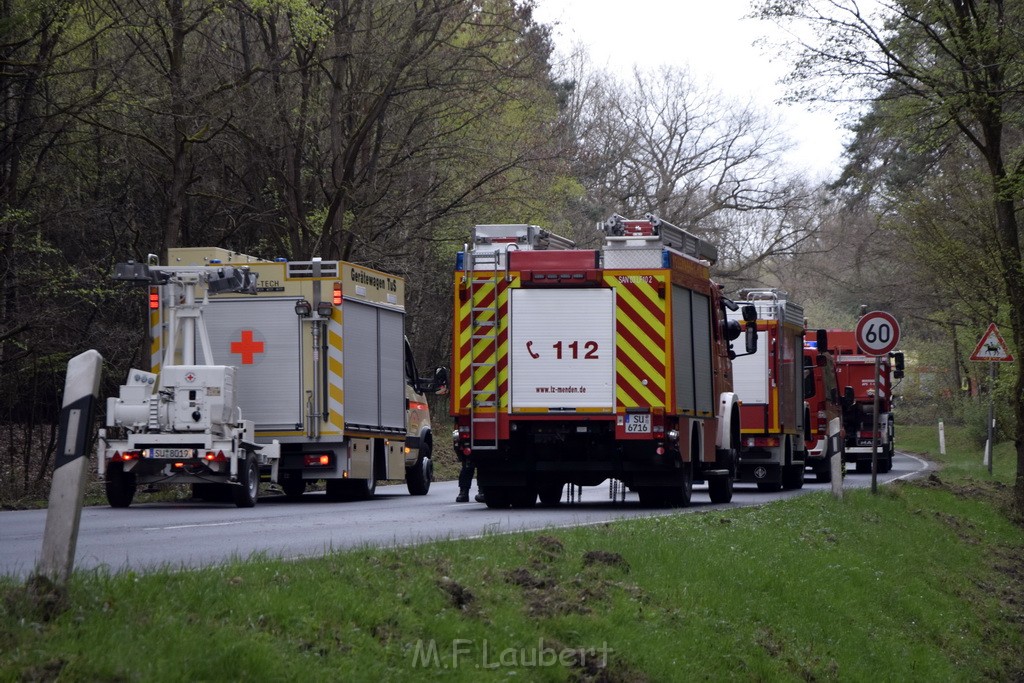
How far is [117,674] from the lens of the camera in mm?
5789

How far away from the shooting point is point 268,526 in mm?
15203

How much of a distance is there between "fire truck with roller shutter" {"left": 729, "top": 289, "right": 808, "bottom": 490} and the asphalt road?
1945 millimetres

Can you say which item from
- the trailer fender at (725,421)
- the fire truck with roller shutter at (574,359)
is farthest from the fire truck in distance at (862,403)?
the fire truck with roller shutter at (574,359)

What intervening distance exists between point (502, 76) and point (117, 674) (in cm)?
2487

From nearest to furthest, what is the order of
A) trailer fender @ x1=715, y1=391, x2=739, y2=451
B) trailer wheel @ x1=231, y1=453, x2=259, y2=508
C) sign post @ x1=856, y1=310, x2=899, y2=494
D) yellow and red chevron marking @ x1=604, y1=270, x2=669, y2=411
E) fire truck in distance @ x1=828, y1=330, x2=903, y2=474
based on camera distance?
yellow and red chevron marking @ x1=604, y1=270, x2=669, y2=411, trailer wheel @ x1=231, y1=453, x2=259, y2=508, sign post @ x1=856, y1=310, x2=899, y2=494, trailer fender @ x1=715, y1=391, x2=739, y2=451, fire truck in distance @ x1=828, y1=330, x2=903, y2=474

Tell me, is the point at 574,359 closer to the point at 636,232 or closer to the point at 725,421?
the point at 636,232

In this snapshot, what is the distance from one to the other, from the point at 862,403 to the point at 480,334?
80.5ft

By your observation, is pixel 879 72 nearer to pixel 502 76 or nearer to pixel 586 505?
pixel 586 505

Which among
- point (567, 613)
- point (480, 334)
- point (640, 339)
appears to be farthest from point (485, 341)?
point (567, 613)

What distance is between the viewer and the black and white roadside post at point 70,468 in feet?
22.7

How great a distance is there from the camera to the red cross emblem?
68.8 feet

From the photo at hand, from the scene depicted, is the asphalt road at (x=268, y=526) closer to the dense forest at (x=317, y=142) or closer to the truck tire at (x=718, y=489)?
the truck tire at (x=718, y=489)

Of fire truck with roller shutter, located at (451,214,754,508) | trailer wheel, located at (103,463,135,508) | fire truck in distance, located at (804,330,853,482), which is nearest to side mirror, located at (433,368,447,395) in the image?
fire truck with roller shutter, located at (451,214,754,508)

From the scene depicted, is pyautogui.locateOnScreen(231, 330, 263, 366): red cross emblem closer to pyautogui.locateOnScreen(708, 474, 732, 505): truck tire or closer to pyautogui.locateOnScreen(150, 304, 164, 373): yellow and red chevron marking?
pyautogui.locateOnScreen(150, 304, 164, 373): yellow and red chevron marking
